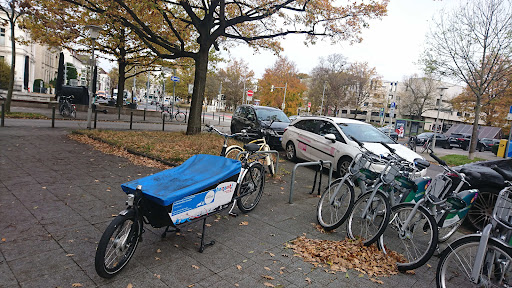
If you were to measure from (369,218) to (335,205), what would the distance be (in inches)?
24.7

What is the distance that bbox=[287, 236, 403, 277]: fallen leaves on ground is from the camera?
11.7ft

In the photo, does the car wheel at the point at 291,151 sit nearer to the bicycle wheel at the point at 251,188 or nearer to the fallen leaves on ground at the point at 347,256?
the bicycle wheel at the point at 251,188

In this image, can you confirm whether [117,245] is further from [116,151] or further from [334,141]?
[116,151]

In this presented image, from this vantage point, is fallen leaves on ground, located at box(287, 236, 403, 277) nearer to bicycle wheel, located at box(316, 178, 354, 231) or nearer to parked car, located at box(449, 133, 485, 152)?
bicycle wheel, located at box(316, 178, 354, 231)

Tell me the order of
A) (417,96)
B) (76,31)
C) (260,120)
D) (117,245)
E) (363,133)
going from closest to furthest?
(117,245)
(363,133)
(260,120)
(76,31)
(417,96)

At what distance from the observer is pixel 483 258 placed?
9.14 ft

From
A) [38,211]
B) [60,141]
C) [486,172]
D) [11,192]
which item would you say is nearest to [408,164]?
[486,172]

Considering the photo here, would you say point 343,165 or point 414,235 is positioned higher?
point 343,165

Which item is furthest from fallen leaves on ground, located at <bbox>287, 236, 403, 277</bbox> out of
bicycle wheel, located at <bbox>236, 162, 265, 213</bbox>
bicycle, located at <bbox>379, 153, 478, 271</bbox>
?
bicycle wheel, located at <bbox>236, 162, 265, 213</bbox>

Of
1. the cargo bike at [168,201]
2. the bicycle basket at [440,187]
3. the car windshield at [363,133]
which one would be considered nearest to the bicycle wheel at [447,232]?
the bicycle basket at [440,187]

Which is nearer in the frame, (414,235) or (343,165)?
(414,235)

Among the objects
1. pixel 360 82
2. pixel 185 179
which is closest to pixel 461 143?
pixel 360 82

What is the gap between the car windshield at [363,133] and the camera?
27.6 ft

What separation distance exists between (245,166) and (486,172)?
404cm
